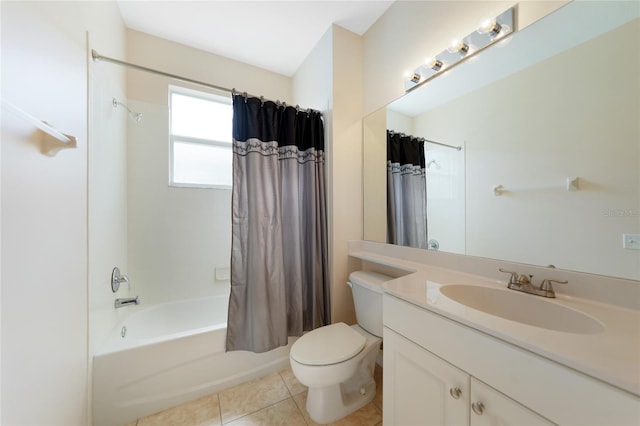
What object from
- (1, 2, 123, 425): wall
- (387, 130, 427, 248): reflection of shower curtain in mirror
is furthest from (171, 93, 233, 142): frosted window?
(387, 130, 427, 248): reflection of shower curtain in mirror

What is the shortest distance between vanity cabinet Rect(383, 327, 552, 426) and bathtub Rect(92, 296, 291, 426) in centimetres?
102

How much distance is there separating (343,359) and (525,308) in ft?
2.81

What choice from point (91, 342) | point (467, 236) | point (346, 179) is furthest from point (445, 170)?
point (91, 342)

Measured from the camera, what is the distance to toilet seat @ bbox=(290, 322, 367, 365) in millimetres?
1173

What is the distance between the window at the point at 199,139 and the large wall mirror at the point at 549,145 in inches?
75.6

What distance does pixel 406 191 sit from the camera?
162cm

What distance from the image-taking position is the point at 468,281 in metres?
1.05

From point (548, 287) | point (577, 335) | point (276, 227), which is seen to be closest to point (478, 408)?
point (577, 335)

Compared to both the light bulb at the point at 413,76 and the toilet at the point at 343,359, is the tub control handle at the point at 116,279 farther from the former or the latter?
the light bulb at the point at 413,76

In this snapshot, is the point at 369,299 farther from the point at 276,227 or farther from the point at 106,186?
the point at 106,186

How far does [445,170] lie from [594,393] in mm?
1109

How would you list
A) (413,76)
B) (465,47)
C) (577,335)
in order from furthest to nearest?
(413,76) → (465,47) → (577,335)

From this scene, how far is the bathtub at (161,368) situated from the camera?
1.21 metres

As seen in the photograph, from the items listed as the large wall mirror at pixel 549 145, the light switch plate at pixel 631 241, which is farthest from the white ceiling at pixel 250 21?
the light switch plate at pixel 631 241
